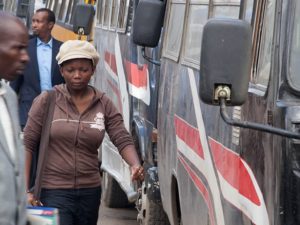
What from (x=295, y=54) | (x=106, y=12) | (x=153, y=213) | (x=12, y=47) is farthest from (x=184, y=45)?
(x=106, y=12)

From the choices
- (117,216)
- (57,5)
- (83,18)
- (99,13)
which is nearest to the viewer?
(117,216)

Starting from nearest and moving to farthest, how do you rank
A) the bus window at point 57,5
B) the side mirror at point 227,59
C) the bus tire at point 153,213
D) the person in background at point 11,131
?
the person in background at point 11,131 → the side mirror at point 227,59 → the bus tire at point 153,213 → the bus window at point 57,5

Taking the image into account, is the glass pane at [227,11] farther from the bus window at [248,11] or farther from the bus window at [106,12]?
the bus window at [106,12]

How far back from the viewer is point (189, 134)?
6809 millimetres

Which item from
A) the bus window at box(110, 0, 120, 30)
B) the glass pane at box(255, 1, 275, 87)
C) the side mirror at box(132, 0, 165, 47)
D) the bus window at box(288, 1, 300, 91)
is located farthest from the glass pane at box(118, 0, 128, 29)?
the bus window at box(288, 1, 300, 91)

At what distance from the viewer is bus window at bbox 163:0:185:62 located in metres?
7.77

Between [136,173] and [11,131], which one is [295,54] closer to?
[11,131]

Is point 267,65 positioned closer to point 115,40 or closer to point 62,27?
point 115,40

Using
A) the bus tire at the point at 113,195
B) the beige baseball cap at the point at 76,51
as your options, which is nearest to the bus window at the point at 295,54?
the beige baseball cap at the point at 76,51

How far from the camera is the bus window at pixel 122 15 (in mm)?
Result: 11161

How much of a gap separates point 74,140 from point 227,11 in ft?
4.28

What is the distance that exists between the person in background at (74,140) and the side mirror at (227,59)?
7.22 ft

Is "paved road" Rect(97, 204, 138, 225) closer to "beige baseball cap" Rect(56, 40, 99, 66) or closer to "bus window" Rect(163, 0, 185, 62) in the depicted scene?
"bus window" Rect(163, 0, 185, 62)

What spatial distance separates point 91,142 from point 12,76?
2.49 meters
